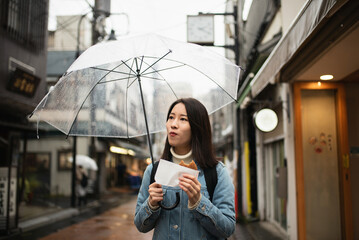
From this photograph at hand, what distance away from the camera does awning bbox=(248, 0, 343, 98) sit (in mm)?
3618

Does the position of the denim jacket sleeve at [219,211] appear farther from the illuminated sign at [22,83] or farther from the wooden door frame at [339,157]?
the illuminated sign at [22,83]

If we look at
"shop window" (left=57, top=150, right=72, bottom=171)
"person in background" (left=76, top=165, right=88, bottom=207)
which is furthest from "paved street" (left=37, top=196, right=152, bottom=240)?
"shop window" (left=57, top=150, right=72, bottom=171)

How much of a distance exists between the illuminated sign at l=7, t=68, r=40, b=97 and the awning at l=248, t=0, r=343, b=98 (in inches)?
356

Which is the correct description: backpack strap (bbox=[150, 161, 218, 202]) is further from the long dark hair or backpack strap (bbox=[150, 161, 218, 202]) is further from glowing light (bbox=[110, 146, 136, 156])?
glowing light (bbox=[110, 146, 136, 156])

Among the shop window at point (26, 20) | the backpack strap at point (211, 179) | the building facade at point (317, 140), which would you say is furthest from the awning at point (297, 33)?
the shop window at point (26, 20)

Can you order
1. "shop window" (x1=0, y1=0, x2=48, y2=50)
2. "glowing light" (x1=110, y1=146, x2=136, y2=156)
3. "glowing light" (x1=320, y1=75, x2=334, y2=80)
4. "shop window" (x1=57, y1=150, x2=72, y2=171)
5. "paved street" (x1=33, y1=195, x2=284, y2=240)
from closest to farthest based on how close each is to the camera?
"glowing light" (x1=320, y1=75, x2=334, y2=80)
"paved street" (x1=33, y1=195, x2=284, y2=240)
"shop window" (x1=0, y1=0, x2=48, y2=50)
"shop window" (x1=57, y1=150, x2=72, y2=171)
"glowing light" (x1=110, y1=146, x2=136, y2=156)

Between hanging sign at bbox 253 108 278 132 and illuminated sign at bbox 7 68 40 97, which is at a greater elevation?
illuminated sign at bbox 7 68 40 97

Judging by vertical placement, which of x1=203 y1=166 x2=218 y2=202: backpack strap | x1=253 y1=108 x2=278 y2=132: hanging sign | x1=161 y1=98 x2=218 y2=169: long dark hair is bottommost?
x1=203 y1=166 x2=218 y2=202: backpack strap

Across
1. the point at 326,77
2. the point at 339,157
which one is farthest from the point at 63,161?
the point at 326,77

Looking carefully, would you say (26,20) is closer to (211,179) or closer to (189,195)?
(211,179)

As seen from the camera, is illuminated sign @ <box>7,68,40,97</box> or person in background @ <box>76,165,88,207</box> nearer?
illuminated sign @ <box>7,68,40,97</box>

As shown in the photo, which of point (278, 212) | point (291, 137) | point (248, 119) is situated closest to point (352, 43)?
point (291, 137)

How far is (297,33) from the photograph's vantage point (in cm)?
461

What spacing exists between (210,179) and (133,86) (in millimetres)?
1929
